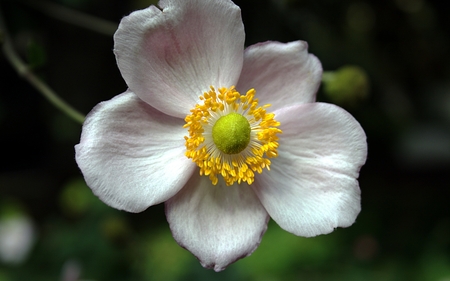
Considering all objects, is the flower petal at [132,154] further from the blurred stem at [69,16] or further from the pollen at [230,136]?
the blurred stem at [69,16]

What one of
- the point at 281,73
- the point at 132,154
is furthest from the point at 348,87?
the point at 132,154

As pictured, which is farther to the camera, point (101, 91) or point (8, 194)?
point (8, 194)

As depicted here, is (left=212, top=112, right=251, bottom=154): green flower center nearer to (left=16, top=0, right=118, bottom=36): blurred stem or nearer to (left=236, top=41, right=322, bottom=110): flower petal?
(left=236, top=41, right=322, bottom=110): flower petal

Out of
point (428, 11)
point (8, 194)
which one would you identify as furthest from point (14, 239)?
point (428, 11)

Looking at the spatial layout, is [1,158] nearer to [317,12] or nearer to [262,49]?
[317,12]

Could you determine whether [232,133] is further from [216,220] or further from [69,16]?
[69,16]
